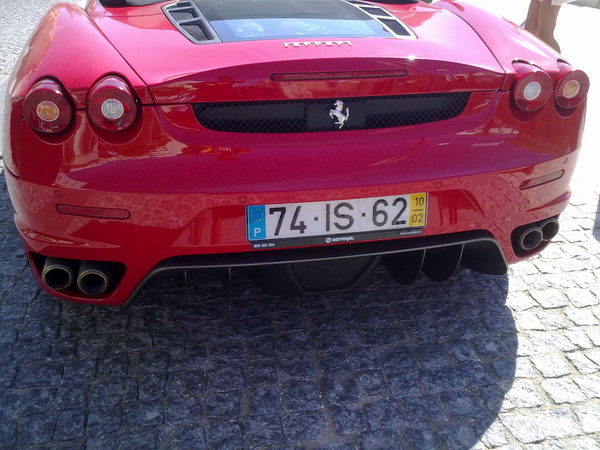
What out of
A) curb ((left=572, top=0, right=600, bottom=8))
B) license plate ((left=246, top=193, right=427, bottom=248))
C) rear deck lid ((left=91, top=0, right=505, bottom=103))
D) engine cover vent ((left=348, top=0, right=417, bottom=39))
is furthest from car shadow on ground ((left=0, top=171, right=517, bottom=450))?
curb ((left=572, top=0, right=600, bottom=8))

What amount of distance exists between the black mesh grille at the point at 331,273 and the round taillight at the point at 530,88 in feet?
2.65

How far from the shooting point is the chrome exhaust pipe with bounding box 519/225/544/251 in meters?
2.74

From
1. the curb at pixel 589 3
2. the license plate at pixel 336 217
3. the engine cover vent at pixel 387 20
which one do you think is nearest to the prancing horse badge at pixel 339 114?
the license plate at pixel 336 217

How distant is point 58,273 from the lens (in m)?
2.49

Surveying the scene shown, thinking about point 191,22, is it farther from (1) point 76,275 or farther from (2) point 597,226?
(2) point 597,226

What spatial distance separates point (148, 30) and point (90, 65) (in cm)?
36

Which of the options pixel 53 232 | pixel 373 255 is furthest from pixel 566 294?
pixel 53 232

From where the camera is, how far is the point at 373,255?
2523 mm

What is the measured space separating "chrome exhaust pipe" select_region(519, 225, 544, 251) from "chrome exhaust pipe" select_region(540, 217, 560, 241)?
4 cm

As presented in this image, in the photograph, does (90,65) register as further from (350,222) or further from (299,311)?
(299,311)

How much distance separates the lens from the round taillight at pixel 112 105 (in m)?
2.21

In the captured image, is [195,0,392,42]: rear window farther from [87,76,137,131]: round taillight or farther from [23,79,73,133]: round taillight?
[23,79,73,133]: round taillight

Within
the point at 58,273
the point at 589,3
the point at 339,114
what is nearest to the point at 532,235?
the point at 339,114

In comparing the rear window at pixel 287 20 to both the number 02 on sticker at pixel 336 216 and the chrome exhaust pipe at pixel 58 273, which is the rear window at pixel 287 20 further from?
the chrome exhaust pipe at pixel 58 273
